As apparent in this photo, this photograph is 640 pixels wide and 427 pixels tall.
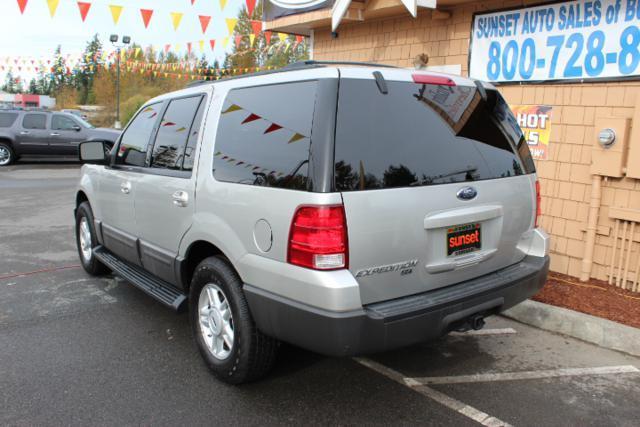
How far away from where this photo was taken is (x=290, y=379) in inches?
137

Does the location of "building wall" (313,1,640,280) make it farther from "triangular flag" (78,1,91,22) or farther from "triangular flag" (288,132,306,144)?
"triangular flag" (78,1,91,22)

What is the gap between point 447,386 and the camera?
Result: 3406 millimetres

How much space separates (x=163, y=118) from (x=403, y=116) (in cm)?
217

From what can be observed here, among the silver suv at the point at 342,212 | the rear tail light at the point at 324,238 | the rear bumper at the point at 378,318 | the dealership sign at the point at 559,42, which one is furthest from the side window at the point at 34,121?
the rear tail light at the point at 324,238

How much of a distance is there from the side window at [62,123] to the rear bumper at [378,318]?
17.4 metres

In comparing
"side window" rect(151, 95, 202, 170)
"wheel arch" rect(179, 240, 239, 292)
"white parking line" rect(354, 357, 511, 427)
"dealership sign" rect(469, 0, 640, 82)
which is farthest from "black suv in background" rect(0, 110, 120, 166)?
"white parking line" rect(354, 357, 511, 427)

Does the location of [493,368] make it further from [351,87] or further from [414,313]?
[351,87]

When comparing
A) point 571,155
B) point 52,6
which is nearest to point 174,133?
point 571,155

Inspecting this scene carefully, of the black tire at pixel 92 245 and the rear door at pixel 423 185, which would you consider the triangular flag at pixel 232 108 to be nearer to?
the rear door at pixel 423 185

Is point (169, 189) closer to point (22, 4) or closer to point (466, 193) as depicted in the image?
point (466, 193)

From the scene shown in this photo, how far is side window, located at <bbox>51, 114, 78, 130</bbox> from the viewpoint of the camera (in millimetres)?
17891

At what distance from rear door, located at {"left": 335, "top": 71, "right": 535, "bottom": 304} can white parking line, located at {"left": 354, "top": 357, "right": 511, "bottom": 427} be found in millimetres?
749

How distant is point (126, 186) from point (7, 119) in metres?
15.9

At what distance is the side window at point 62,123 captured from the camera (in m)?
17.9
